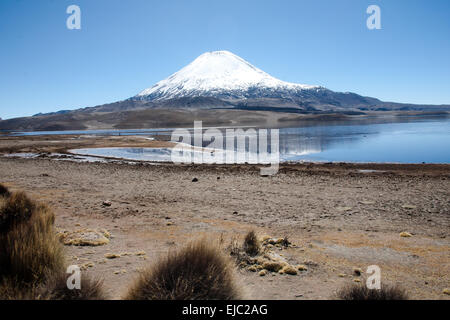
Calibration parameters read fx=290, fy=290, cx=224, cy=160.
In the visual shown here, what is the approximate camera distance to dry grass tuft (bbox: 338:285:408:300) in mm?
2771

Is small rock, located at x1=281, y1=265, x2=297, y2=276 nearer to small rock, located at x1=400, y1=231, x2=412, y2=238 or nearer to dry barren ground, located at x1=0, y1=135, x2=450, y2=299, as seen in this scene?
dry barren ground, located at x1=0, y1=135, x2=450, y2=299

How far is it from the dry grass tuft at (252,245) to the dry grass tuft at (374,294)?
1.77 meters

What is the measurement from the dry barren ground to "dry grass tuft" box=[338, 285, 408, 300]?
42 cm

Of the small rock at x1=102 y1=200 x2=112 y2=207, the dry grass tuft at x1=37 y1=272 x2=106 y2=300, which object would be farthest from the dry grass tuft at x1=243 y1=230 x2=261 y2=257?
the small rock at x1=102 y1=200 x2=112 y2=207

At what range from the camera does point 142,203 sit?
8672 millimetres

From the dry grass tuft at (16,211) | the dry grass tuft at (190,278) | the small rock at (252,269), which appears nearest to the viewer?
the dry grass tuft at (190,278)

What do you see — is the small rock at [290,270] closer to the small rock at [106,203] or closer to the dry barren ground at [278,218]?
the dry barren ground at [278,218]

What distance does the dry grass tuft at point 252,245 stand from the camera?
4.64 metres

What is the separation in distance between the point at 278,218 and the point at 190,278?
15.5 ft

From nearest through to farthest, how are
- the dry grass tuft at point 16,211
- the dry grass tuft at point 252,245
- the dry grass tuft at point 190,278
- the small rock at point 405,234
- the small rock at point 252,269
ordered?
1. the dry grass tuft at point 190,278
2. the small rock at point 252,269
3. the dry grass tuft at point 252,245
4. the dry grass tuft at point 16,211
5. the small rock at point 405,234
